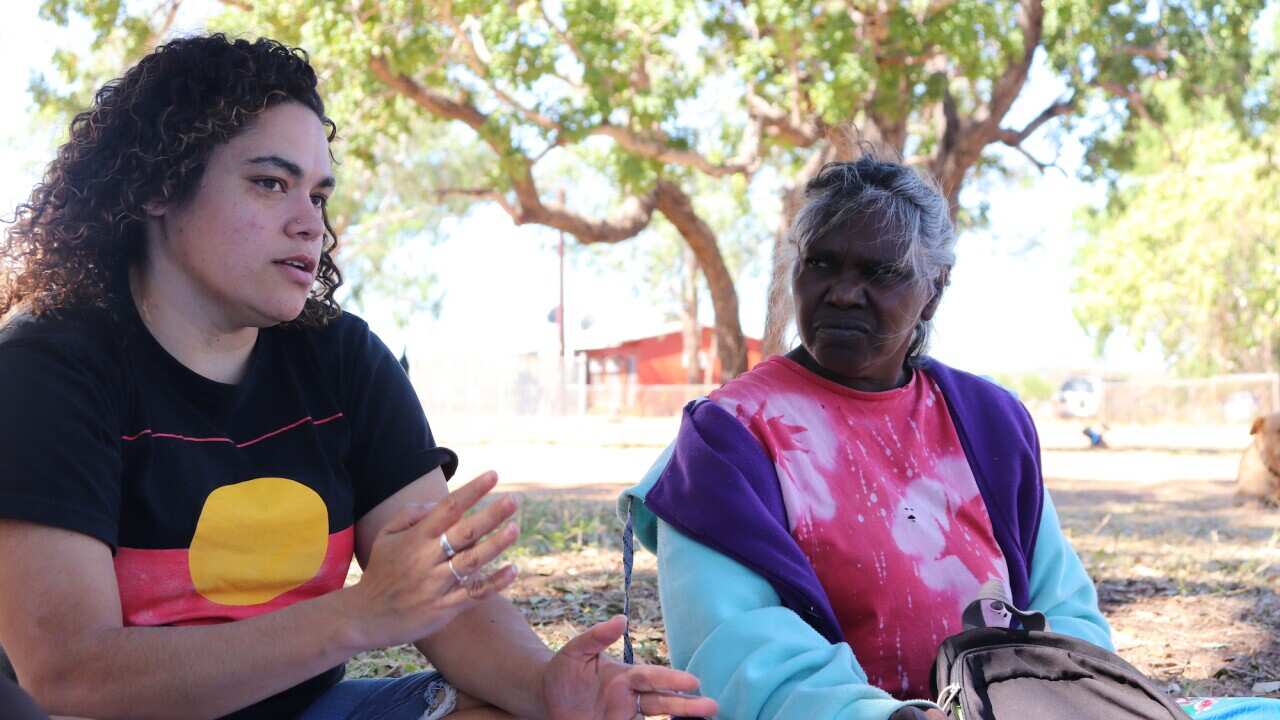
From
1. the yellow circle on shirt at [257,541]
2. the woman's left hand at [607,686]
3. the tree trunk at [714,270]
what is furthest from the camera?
the tree trunk at [714,270]

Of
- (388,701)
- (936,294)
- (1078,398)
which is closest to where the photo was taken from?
(388,701)

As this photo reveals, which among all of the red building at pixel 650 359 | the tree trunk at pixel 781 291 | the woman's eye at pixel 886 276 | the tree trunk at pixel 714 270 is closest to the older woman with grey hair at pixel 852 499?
the woman's eye at pixel 886 276

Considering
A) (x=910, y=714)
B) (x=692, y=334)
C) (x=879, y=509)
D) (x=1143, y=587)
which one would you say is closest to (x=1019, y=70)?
(x=1143, y=587)

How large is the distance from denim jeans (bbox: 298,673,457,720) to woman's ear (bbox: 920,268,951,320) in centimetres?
134

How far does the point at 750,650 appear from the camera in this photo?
2.21m

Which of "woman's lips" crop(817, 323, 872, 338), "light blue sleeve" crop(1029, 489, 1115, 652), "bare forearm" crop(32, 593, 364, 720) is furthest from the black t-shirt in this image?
"light blue sleeve" crop(1029, 489, 1115, 652)

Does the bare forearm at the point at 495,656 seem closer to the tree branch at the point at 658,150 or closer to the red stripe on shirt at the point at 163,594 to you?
the red stripe on shirt at the point at 163,594

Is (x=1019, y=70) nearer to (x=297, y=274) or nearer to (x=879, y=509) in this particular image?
(x=879, y=509)

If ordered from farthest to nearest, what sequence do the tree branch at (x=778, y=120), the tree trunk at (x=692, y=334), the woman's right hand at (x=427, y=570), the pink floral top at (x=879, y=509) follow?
the tree trunk at (x=692, y=334)
the tree branch at (x=778, y=120)
the pink floral top at (x=879, y=509)
the woman's right hand at (x=427, y=570)

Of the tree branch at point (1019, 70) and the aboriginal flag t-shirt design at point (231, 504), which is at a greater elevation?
the tree branch at point (1019, 70)

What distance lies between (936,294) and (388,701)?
149 centimetres

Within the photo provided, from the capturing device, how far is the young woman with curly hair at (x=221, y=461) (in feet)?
5.78

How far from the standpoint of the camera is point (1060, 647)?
2.16 metres

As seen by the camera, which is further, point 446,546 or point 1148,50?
point 1148,50
